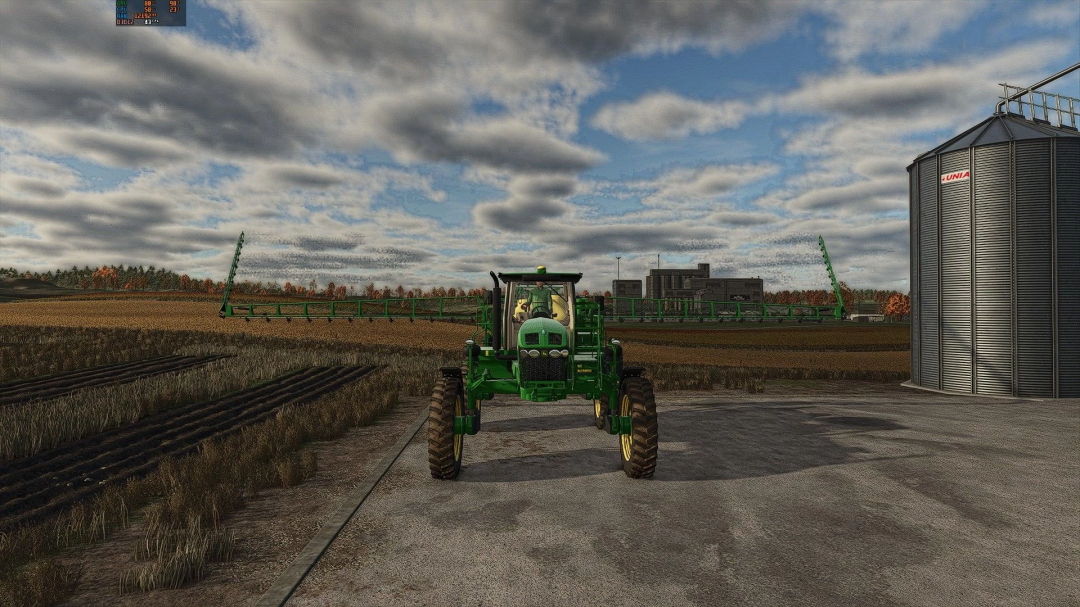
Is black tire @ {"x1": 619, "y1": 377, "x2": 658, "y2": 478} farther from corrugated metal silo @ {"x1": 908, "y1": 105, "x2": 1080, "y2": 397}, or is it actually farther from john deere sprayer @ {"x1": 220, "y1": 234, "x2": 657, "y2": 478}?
corrugated metal silo @ {"x1": 908, "y1": 105, "x2": 1080, "y2": 397}

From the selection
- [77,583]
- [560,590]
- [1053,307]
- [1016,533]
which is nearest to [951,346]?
[1053,307]

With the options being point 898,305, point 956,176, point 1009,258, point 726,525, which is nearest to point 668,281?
point 898,305

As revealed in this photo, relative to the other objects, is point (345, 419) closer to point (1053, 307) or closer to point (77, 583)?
point (77, 583)

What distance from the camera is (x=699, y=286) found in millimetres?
82562

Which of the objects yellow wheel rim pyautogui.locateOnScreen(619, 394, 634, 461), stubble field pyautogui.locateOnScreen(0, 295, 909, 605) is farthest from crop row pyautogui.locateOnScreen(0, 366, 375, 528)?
yellow wheel rim pyautogui.locateOnScreen(619, 394, 634, 461)

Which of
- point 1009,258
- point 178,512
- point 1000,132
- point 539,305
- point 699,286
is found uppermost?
point 1000,132

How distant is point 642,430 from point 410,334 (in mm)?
30670

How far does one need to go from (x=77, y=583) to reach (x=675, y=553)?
5.53 metres

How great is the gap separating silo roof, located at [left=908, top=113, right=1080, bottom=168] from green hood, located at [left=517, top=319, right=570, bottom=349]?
16.9 meters

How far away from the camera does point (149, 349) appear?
25391 millimetres

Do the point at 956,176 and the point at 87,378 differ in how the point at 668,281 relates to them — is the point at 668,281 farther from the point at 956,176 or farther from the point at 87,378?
the point at 87,378

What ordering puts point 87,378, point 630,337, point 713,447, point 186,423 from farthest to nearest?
point 630,337, point 87,378, point 186,423, point 713,447

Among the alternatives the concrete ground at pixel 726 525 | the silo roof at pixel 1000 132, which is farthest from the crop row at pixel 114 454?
A: the silo roof at pixel 1000 132

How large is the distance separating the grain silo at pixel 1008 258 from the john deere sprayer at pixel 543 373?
14.6 m
